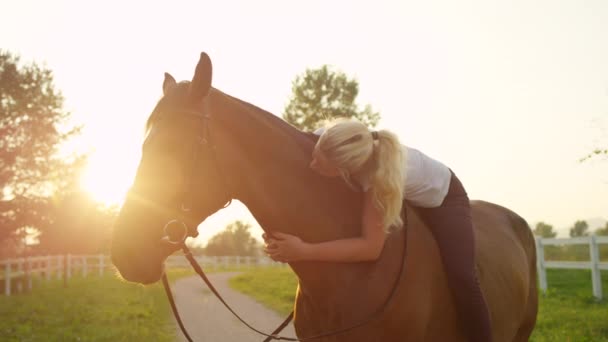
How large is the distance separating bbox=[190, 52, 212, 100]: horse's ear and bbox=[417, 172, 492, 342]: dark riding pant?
1565 millimetres

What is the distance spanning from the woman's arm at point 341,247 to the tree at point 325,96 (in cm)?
2372

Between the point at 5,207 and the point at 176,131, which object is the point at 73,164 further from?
the point at 176,131

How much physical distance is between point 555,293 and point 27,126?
18.7 metres

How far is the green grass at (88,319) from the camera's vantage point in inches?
374

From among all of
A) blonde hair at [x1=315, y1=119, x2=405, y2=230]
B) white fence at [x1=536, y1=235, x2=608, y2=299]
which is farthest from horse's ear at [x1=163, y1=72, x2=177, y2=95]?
white fence at [x1=536, y1=235, x2=608, y2=299]

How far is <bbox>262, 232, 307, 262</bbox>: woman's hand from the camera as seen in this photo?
2963mm

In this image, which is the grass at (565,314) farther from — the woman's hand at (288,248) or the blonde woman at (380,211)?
the woman's hand at (288,248)

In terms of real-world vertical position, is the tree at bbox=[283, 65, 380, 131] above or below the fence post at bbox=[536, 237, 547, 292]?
above

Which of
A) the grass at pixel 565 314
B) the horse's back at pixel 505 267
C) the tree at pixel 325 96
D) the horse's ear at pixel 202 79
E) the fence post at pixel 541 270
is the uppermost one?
the tree at pixel 325 96

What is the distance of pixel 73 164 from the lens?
24.1 meters

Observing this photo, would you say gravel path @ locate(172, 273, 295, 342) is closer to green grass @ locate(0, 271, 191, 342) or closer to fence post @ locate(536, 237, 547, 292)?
green grass @ locate(0, 271, 191, 342)

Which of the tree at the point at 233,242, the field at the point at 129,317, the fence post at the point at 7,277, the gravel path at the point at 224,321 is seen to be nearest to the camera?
the field at the point at 129,317

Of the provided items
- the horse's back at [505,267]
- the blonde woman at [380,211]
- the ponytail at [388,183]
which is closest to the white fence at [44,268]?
the horse's back at [505,267]

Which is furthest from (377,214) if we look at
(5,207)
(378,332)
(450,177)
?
(5,207)
